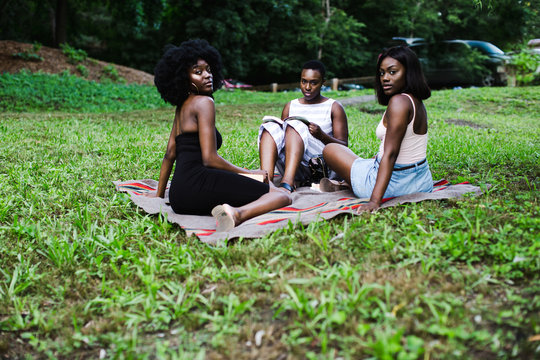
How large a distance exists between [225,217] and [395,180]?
1.52 meters

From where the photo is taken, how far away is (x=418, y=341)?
1.96 meters

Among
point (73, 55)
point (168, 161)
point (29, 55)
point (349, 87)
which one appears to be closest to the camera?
point (168, 161)

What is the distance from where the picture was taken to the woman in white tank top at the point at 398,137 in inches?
142

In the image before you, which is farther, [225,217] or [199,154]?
[199,154]

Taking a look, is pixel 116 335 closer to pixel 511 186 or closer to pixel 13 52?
pixel 511 186

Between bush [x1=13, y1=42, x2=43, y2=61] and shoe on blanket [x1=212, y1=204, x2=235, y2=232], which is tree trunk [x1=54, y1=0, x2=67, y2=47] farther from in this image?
shoe on blanket [x1=212, y1=204, x2=235, y2=232]

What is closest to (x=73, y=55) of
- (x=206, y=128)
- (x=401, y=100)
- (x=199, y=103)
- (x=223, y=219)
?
(x=199, y=103)

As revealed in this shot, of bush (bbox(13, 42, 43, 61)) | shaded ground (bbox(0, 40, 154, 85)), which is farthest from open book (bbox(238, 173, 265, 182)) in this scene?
bush (bbox(13, 42, 43, 61))

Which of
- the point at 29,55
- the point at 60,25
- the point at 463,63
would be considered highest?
the point at 60,25

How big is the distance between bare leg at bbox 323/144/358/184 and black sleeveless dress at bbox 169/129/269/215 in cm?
86

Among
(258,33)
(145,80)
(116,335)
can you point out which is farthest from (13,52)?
(116,335)

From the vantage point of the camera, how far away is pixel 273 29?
25.6 meters

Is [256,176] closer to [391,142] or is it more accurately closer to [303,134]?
[303,134]

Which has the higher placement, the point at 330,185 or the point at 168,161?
the point at 168,161
